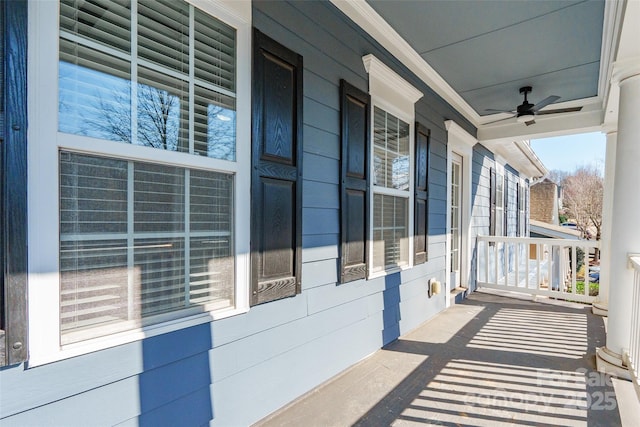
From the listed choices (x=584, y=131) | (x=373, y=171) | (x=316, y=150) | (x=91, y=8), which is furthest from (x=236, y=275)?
(x=584, y=131)

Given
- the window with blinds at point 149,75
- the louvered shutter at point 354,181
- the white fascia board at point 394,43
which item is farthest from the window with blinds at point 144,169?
the white fascia board at point 394,43

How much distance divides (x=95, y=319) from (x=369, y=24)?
2.64m

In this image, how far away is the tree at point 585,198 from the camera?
664 inches

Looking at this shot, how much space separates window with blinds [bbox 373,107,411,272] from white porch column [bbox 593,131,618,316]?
109 inches

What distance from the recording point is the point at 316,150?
87.1 inches

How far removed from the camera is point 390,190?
3.10 metres

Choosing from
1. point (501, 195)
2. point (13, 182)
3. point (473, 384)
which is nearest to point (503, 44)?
point (473, 384)

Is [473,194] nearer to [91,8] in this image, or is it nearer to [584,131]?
[584,131]

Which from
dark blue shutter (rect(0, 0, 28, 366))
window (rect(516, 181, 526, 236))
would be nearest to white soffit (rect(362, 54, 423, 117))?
dark blue shutter (rect(0, 0, 28, 366))

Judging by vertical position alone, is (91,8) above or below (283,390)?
above

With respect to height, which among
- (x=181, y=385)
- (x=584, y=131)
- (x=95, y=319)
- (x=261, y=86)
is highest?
(x=584, y=131)

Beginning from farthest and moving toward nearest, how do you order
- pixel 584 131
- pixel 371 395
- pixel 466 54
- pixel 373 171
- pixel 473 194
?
pixel 473 194 < pixel 584 131 < pixel 466 54 < pixel 373 171 < pixel 371 395

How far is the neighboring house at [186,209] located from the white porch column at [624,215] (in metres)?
1.81

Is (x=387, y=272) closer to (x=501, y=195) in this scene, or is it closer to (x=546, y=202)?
(x=501, y=195)
